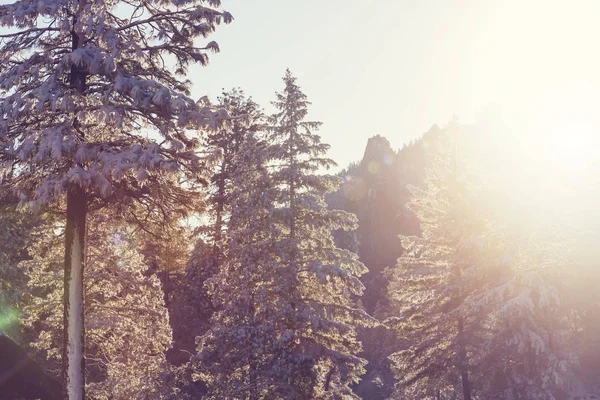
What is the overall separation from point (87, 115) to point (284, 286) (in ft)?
27.3

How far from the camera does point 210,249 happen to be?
22578mm

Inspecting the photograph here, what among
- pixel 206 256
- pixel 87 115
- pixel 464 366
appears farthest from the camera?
pixel 206 256

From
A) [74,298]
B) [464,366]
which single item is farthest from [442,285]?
[74,298]

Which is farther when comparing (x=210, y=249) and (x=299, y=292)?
(x=210, y=249)

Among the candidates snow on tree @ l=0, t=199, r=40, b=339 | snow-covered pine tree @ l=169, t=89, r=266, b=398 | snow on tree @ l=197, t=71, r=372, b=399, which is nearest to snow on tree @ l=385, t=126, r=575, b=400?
snow on tree @ l=197, t=71, r=372, b=399

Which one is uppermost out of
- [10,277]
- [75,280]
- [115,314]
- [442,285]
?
[10,277]

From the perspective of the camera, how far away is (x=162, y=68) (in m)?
10.1

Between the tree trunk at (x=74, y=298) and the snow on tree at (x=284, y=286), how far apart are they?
5637mm

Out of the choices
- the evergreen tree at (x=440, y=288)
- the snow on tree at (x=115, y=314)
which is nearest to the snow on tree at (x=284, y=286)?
the snow on tree at (x=115, y=314)

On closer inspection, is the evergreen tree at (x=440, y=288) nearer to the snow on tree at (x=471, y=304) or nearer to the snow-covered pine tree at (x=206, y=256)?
the snow on tree at (x=471, y=304)

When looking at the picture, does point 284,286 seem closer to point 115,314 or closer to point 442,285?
point 115,314

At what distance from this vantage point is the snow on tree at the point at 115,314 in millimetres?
13508

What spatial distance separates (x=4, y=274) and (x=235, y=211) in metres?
10.4

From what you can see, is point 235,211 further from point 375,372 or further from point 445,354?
point 375,372
